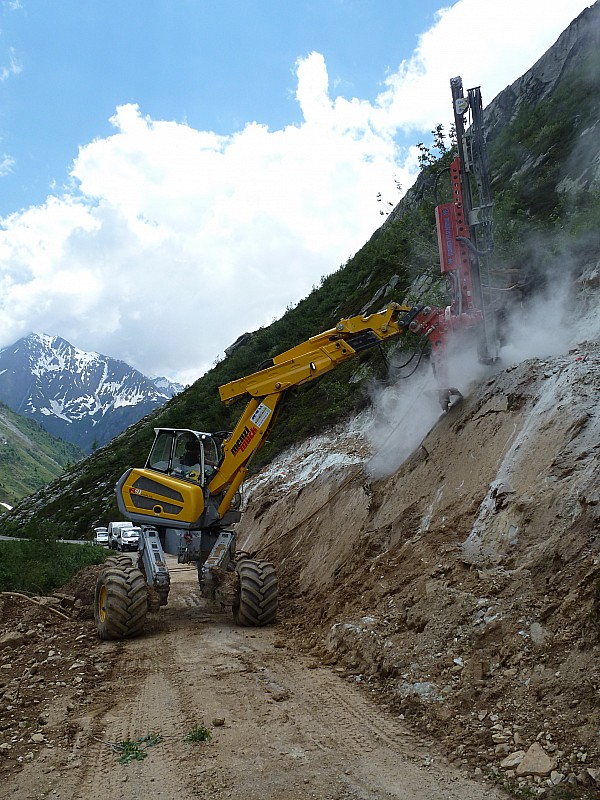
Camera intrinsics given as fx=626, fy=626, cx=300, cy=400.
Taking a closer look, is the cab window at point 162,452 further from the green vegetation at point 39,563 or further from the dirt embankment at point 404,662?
the green vegetation at point 39,563

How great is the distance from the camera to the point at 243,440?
11.1 meters

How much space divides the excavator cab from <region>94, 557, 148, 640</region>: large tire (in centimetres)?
222

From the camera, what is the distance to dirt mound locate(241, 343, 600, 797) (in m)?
4.89

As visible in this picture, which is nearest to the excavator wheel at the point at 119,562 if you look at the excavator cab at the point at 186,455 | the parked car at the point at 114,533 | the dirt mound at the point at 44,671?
the dirt mound at the point at 44,671

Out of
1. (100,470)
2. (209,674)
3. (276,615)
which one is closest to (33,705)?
(209,674)

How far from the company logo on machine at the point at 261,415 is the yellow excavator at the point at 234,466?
0.02 metres

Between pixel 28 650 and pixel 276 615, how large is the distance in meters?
3.84

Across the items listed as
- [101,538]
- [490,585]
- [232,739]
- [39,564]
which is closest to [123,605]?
[232,739]

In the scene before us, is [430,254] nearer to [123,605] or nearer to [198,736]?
[123,605]

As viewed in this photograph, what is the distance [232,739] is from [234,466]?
5889mm

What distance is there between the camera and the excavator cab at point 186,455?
11.4 m

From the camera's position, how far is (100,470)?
182 feet

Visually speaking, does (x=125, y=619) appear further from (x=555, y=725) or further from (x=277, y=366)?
(x=555, y=725)

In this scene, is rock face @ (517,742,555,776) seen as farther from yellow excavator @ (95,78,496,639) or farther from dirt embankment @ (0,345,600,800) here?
yellow excavator @ (95,78,496,639)
